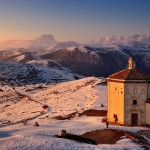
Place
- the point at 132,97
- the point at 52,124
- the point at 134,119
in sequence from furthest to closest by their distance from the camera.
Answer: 1. the point at 52,124
2. the point at 134,119
3. the point at 132,97

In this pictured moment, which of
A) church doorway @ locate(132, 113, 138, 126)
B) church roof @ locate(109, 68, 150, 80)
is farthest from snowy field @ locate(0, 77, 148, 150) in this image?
church roof @ locate(109, 68, 150, 80)

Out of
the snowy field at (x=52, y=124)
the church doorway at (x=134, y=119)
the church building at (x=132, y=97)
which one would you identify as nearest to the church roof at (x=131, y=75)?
the church building at (x=132, y=97)

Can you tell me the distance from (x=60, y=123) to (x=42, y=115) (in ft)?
44.3

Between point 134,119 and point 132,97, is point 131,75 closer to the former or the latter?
point 132,97

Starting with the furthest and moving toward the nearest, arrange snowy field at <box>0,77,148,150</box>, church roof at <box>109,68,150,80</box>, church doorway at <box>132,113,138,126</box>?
1. church doorway at <box>132,113,138,126</box>
2. church roof at <box>109,68,150,80</box>
3. snowy field at <box>0,77,148,150</box>

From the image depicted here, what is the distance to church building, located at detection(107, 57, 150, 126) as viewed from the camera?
43.5m

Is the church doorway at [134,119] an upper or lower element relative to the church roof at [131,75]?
lower

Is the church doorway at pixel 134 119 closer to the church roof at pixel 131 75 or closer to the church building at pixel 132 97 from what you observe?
the church building at pixel 132 97

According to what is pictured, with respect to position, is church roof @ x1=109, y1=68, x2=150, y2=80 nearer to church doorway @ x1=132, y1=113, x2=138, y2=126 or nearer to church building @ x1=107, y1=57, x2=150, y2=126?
church building @ x1=107, y1=57, x2=150, y2=126

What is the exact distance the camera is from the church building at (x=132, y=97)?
43.5 metres

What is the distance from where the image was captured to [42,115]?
58.5 metres

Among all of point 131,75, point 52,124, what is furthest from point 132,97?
point 52,124

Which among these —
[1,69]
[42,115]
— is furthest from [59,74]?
[42,115]

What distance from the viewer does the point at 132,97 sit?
43.9m
